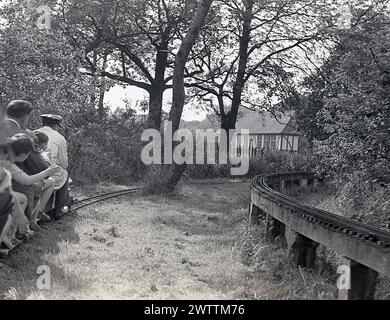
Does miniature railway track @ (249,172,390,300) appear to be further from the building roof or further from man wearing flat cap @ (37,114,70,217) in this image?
the building roof

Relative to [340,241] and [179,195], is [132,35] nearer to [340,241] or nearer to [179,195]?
[179,195]

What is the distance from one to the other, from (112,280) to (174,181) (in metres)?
9.64

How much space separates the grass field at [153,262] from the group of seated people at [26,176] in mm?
264

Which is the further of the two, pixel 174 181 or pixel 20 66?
pixel 174 181

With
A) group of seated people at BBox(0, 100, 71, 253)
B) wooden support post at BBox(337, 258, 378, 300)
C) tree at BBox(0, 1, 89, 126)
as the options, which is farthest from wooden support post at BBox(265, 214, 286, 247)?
tree at BBox(0, 1, 89, 126)

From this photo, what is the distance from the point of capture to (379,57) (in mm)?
8703

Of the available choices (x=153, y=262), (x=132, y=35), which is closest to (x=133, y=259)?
(x=153, y=262)

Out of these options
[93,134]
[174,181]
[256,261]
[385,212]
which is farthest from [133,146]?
[256,261]

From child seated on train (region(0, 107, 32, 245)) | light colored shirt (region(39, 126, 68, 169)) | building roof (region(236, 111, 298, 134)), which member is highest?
building roof (region(236, 111, 298, 134))

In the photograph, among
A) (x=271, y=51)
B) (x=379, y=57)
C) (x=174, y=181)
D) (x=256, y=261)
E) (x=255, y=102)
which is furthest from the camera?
(x=255, y=102)

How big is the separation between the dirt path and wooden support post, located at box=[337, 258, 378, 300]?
0.90m

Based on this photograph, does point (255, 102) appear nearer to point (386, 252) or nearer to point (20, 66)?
point (20, 66)

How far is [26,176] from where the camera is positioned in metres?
5.80

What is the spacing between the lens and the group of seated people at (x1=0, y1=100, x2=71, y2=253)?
525 cm
